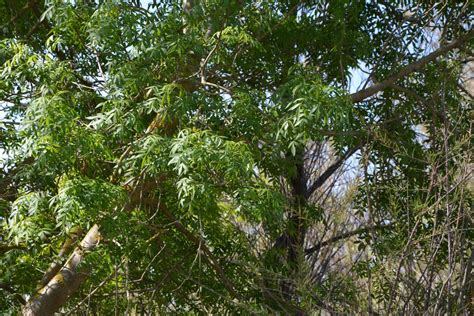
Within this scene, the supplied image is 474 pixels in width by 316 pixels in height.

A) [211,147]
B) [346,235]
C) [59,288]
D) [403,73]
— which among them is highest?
[403,73]

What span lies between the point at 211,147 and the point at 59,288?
2.01 m

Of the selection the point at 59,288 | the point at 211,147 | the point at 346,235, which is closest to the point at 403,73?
the point at 346,235

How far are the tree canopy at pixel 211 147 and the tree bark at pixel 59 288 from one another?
0.02 meters

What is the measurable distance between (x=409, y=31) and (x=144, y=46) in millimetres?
2867

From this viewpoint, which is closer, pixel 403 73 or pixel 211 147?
pixel 211 147

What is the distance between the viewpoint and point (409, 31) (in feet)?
24.8

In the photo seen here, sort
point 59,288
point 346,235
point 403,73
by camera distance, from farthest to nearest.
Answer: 1. point 403,73
2. point 346,235
3. point 59,288

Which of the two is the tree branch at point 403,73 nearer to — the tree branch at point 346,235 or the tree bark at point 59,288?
the tree branch at point 346,235

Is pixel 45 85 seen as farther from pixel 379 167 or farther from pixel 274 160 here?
pixel 379 167

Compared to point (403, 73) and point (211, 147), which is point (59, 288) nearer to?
point (211, 147)

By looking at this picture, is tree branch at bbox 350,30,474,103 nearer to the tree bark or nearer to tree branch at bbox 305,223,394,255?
tree branch at bbox 305,223,394,255

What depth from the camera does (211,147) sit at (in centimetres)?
531

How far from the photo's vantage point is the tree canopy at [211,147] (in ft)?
17.6

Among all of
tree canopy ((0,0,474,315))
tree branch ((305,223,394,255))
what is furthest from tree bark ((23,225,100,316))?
tree branch ((305,223,394,255))
